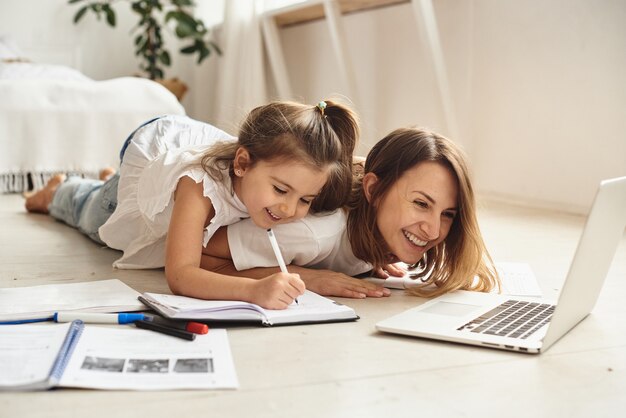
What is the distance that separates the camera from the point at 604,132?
Result: 2586 mm

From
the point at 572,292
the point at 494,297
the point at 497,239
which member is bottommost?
the point at 497,239

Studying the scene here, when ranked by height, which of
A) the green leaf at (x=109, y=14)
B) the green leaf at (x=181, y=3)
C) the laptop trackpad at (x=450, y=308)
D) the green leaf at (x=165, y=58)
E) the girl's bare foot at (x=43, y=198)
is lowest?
the girl's bare foot at (x=43, y=198)

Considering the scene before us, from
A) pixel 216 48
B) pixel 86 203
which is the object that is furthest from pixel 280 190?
pixel 216 48

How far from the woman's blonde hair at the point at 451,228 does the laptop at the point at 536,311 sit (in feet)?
0.36

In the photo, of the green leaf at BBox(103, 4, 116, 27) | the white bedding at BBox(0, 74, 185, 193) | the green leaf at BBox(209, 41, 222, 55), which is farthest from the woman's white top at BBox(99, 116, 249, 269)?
the green leaf at BBox(103, 4, 116, 27)

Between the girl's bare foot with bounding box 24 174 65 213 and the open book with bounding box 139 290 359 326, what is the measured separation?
141cm

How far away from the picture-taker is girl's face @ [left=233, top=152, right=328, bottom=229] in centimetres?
132

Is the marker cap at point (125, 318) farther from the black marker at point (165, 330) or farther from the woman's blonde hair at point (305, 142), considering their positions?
the woman's blonde hair at point (305, 142)

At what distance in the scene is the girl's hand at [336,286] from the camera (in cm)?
141

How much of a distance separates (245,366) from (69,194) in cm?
146

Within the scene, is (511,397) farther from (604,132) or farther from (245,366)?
(604,132)

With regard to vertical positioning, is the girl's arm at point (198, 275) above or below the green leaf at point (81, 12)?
below

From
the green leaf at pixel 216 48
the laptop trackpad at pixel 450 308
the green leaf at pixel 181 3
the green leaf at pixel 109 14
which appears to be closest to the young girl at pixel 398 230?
the laptop trackpad at pixel 450 308

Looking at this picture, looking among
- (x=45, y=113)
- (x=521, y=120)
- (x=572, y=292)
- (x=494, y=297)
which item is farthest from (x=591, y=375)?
(x=45, y=113)
